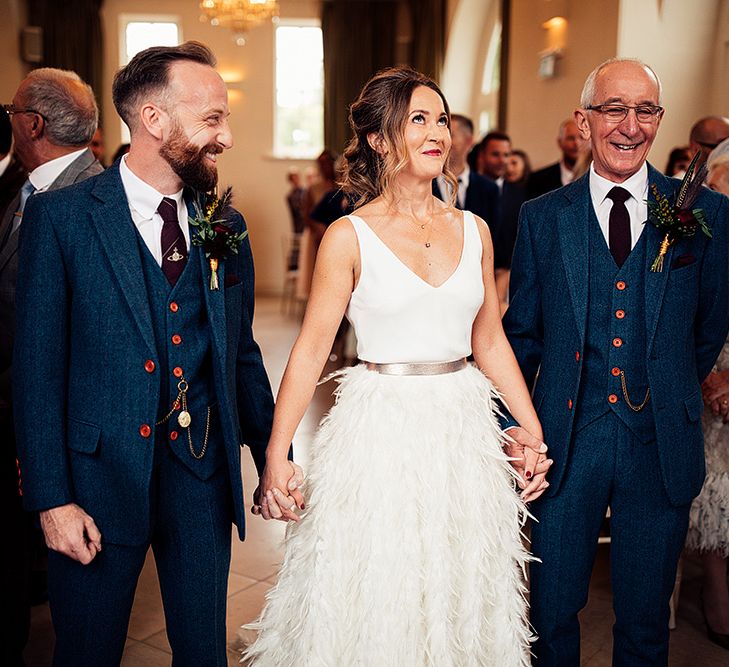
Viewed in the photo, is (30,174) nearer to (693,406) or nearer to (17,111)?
(17,111)

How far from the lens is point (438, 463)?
7.23 feet

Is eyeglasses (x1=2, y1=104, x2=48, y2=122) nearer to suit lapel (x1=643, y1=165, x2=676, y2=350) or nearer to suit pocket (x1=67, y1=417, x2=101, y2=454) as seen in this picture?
suit pocket (x1=67, y1=417, x2=101, y2=454)

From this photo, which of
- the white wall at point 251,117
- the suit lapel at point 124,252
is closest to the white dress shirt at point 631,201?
the suit lapel at point 124,252

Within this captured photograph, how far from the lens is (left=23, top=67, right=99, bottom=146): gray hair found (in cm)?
304

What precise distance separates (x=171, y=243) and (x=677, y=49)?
6178mm

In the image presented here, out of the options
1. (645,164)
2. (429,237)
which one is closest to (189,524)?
(429,237)

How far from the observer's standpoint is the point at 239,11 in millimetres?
11602

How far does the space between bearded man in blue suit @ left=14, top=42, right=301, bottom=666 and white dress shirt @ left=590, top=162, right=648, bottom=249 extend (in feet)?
3.32

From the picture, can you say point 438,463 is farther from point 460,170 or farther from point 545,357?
point 460,170

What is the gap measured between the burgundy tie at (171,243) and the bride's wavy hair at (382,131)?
20.2 inches

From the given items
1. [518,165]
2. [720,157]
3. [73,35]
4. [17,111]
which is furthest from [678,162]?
[73,35]

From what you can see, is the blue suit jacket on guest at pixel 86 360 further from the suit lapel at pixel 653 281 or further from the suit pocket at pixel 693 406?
the suit pocket at pixel 693 406

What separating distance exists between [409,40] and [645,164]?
12.4 meters

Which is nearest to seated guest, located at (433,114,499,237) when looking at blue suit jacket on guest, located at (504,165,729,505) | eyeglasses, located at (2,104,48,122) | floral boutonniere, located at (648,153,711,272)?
eyeglasses, located at (2,104,48,122)
